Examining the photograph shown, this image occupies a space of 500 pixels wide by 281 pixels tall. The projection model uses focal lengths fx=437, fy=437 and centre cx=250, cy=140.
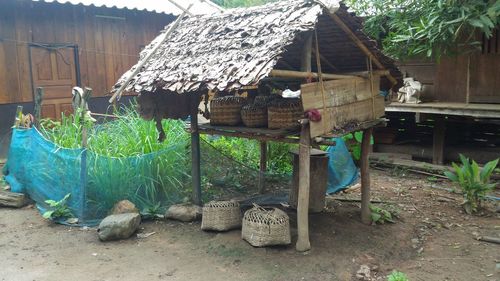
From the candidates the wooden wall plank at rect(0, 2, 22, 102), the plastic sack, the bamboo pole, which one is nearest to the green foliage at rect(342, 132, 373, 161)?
the plastic sack

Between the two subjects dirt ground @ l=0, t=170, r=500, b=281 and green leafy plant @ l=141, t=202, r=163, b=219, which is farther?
green leafy plant @ l=141, t=202, r=163, b=219

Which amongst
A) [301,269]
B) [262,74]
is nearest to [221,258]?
[301,269]

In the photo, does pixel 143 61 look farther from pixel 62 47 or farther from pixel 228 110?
pixel 62 47

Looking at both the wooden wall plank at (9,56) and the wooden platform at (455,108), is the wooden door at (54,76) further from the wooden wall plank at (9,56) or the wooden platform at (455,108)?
the wooden platform at (455,108)

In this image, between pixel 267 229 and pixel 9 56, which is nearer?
pixel 267 229

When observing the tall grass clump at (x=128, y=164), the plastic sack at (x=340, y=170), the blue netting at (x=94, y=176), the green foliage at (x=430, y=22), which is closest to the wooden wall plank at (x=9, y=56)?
the tall grass clump at (x=128, y=164)

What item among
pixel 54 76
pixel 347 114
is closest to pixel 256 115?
pixel 347 114

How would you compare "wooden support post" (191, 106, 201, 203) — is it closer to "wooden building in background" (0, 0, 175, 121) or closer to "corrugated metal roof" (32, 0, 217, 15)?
"corrugated metal roof" (32, 0, 217, 15)

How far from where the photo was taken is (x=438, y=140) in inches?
349

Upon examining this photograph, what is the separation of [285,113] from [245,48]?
32.2 inches

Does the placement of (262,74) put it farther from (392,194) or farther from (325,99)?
(392,194)

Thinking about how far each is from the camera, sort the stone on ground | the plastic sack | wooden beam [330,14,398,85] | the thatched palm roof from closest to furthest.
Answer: the thatched palm roof → wooden beam [330,14,398,85] → the stone on ground → the plastic sack

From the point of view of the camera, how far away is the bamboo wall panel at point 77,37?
841 centimetres

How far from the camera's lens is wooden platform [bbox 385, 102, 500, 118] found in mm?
7242
